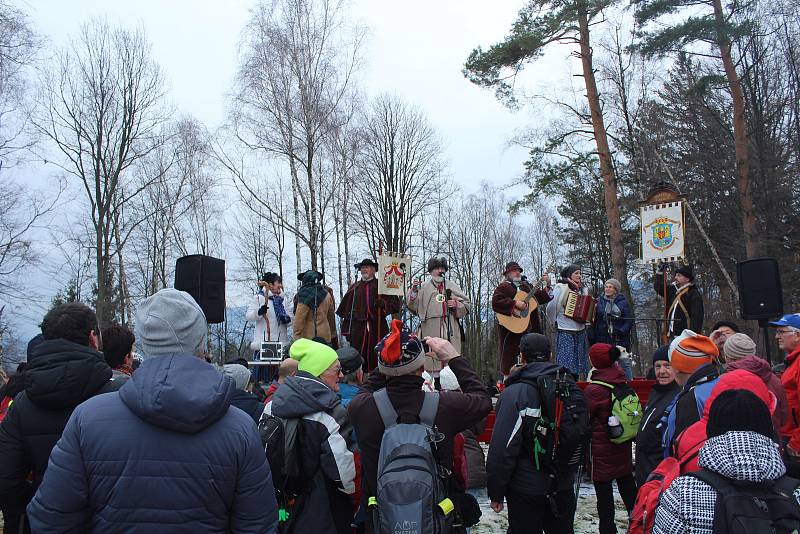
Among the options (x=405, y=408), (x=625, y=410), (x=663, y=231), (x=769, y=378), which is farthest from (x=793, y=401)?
(x=663, y=231)

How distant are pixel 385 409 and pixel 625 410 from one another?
3157 millimetres

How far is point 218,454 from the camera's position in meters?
2.08

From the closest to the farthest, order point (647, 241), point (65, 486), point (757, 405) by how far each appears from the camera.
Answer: point (65, 486) < point (757, 405) < point (647, 241)

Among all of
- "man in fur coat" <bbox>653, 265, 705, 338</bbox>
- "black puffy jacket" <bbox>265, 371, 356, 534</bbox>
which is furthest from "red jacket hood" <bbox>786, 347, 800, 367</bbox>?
"man in fur coat" <bbox>653, 265, 705, 338</bbox>

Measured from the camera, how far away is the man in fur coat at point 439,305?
10.4 meters

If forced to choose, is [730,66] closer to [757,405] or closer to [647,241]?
[647,241]

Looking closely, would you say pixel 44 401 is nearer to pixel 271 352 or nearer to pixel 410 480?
pixel 410 480

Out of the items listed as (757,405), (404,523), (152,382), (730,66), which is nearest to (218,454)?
(152,382)

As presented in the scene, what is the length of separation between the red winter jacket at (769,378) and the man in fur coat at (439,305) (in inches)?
242

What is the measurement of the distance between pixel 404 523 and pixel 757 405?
1576mm

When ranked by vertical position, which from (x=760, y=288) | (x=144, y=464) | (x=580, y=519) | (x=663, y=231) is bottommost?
(x=580, y=519)

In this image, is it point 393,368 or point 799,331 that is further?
point 799,331

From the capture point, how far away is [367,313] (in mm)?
11055

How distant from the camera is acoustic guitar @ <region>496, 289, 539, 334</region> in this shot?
33.3ft
